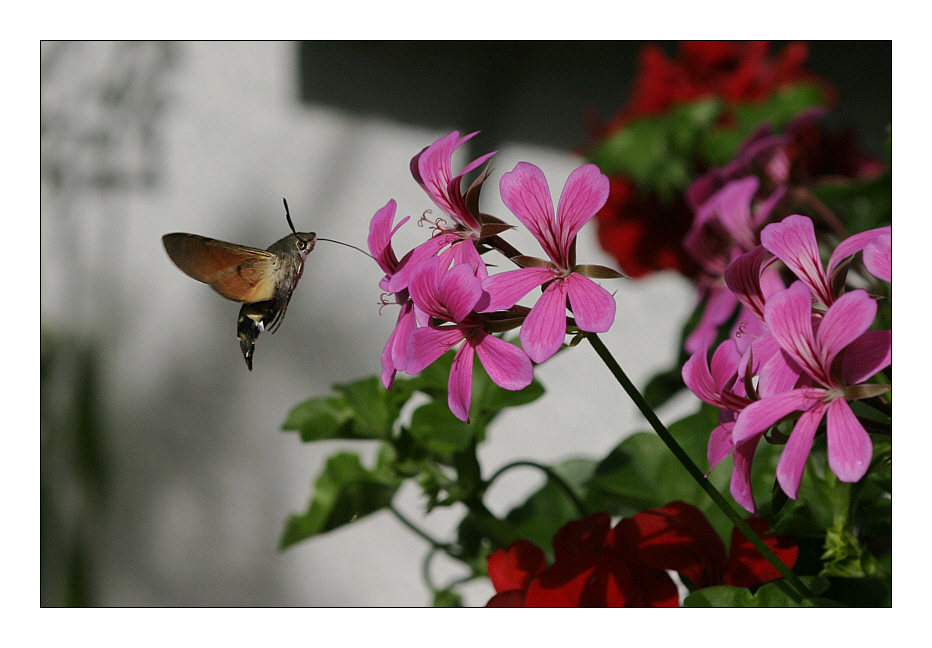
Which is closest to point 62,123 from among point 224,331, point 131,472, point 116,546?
point 224,331

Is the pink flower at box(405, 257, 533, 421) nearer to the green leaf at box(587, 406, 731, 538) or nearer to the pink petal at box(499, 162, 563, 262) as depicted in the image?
the pink petal at box(499, 162, 563, 262)

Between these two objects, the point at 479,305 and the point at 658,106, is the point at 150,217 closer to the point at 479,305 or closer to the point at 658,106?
the point at 658,106

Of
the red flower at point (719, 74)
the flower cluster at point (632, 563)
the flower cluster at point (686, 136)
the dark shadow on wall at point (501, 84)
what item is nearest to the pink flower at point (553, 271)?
the flower cluster at point (632, 563)

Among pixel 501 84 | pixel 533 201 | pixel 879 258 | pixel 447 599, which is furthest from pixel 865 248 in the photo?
pixel 501 84

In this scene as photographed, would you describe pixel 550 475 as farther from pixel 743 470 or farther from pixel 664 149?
pixel 664 149

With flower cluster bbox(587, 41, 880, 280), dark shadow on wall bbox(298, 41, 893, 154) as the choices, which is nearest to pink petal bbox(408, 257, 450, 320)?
flower cluster bbox(587, 41, 880, 280)
